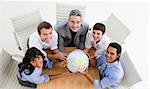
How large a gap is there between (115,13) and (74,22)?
168cm

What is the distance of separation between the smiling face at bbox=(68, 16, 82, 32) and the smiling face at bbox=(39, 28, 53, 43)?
214mm

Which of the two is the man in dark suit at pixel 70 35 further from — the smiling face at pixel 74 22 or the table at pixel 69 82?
the table at pixel 69 82

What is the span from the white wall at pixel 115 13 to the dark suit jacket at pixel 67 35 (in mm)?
915

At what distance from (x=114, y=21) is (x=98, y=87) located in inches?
39.0

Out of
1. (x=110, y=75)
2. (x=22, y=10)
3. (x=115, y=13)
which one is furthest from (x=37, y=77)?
(x=115, y=13)

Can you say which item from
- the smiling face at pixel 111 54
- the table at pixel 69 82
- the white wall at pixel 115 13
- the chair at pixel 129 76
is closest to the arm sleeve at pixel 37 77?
the table at pixel 69 82

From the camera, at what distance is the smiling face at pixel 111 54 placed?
2.81m

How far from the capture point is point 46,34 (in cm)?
296

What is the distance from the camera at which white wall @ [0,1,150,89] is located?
410cm

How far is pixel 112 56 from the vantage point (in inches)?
111

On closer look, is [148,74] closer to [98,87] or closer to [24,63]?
[98,87]

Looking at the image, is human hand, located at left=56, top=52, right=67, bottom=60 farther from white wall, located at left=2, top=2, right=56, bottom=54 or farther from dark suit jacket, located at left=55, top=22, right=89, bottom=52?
white wall, located at left=2, top=2, right=56, bottom=54

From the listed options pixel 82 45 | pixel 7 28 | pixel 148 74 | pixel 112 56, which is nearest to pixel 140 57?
pixel 148 74

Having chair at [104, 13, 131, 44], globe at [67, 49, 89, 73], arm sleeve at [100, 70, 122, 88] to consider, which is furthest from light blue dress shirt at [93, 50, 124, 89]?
chair at [104, 13, 131, 44]
